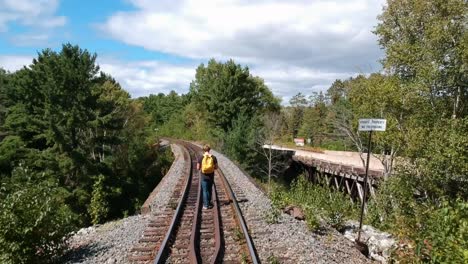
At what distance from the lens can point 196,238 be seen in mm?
8977

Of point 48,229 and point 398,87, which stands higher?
point 398,87

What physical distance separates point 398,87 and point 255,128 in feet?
87.0

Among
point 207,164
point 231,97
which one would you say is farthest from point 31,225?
point 231,97

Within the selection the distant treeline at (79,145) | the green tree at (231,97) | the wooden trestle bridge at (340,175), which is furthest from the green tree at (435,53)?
the green tree at (231,97)

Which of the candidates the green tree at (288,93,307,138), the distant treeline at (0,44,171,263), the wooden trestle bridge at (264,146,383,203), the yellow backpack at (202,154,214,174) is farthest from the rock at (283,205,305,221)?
the green tree at (288,93,307,138)

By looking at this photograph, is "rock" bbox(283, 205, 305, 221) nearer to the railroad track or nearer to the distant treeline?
the railroad track

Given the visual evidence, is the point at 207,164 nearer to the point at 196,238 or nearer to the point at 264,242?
the point at 196,238

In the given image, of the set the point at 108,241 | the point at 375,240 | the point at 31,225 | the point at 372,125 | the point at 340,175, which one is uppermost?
the point at 372,125

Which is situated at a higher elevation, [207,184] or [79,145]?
[207,184]

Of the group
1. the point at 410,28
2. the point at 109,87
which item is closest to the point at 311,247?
the point at 410,28

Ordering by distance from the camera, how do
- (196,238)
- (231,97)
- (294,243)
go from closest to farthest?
(294,243) → (196,238) → (231,97)

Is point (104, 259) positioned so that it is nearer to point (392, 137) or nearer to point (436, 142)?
point (436, 142)

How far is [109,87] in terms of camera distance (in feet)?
174

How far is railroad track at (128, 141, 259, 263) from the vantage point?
764 centimetres
